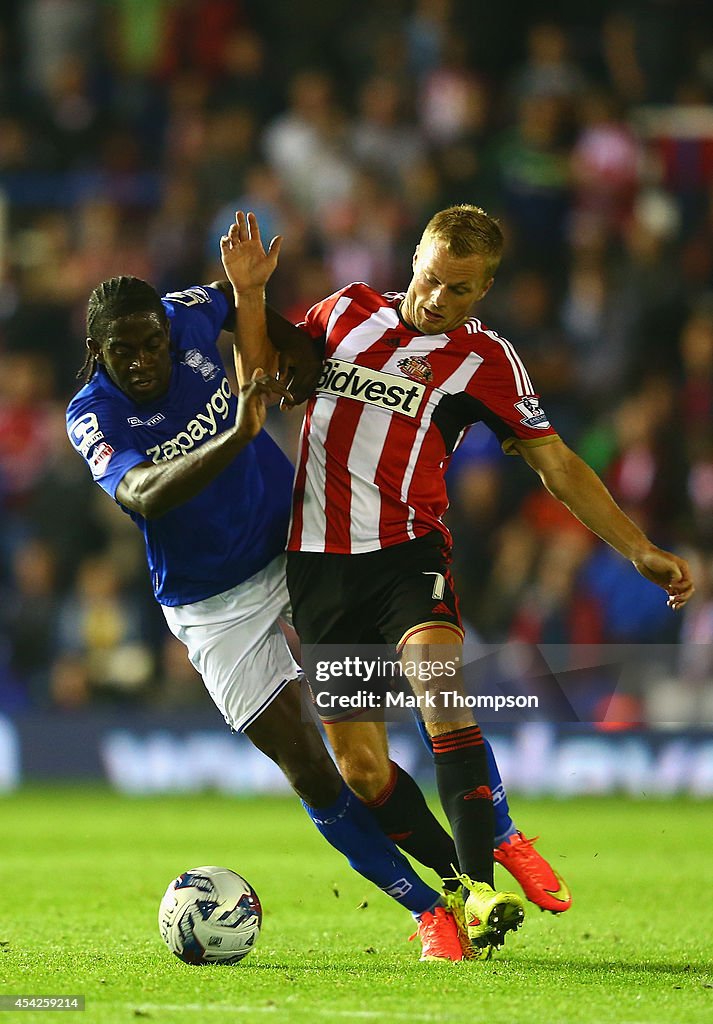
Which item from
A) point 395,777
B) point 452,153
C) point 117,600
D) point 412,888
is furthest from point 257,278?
point 452,153

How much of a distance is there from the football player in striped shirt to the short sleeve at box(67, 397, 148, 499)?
2.33 feet

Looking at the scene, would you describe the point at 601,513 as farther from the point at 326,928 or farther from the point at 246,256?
the point at 326,928

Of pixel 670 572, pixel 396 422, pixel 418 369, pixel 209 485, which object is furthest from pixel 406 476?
pixel 670 572

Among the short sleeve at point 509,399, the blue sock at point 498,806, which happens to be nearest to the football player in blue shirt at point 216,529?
the blue sock at point 498,806

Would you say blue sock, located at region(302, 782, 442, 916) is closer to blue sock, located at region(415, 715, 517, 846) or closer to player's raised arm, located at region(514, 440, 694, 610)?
blue sock, located at region(415, 715, 517, 846)

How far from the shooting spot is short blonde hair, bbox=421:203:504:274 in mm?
5469

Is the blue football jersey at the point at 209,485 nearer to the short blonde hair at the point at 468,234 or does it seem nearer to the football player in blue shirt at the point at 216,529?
the football player in blue shirt at the point at 216,529

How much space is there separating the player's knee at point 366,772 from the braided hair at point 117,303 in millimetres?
1667

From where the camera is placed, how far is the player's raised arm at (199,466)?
501cm

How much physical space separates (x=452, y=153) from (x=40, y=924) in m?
8.82

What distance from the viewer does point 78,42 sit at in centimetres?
1573

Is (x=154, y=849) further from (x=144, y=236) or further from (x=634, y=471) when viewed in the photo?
(x=144, y=236)

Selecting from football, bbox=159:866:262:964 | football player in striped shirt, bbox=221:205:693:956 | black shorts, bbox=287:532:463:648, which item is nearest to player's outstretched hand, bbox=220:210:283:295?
football player in striped shirt, bbox=221:205:693:956

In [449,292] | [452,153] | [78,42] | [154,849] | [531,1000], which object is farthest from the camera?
[78,42]
